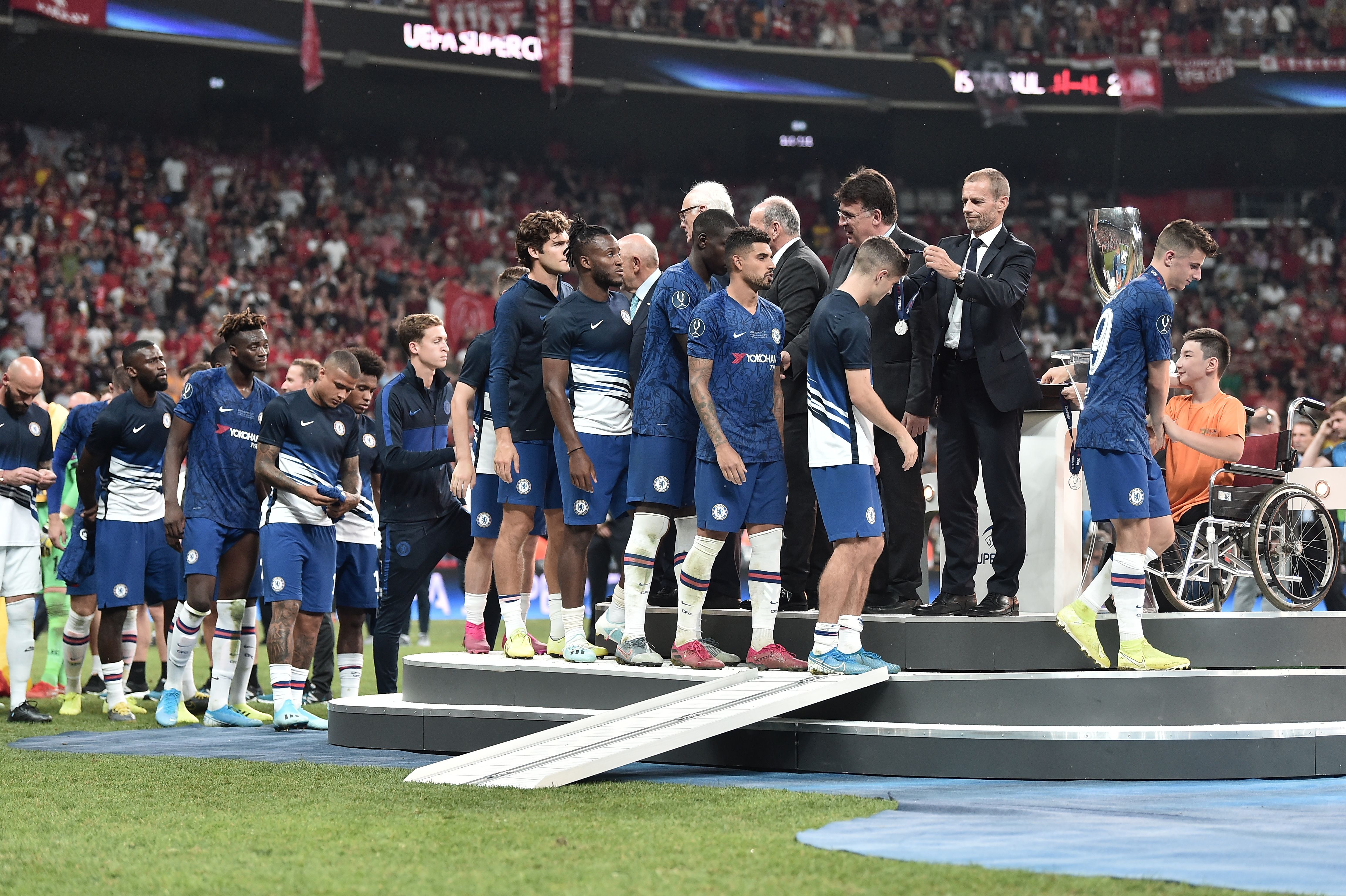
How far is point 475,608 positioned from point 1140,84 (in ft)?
76.4

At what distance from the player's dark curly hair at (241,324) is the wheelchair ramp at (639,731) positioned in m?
3.60

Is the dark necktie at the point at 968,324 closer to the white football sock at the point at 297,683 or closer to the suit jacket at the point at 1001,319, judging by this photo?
the suit jacket at the point at 1001,319

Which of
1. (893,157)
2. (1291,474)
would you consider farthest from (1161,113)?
(1291,474)

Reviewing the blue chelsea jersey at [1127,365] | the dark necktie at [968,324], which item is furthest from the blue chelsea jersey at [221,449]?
the blue chelsea jersey at [1127,365]

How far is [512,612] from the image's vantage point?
25.1ft

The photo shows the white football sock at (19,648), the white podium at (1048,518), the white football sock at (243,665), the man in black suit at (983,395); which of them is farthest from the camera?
the white football sock at (243,665)

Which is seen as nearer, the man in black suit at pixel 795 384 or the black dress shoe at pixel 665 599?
the man in black suit at pixel 795 384

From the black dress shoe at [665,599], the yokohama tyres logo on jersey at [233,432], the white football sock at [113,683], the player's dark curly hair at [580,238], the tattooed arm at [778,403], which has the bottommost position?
the white football sock at [113,683]

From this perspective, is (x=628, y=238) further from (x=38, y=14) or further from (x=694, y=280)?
(x=38, y=14)

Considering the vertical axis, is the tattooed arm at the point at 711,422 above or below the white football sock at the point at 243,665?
→ above

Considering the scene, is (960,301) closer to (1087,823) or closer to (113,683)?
(1087,823)

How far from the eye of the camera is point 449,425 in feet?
33.0

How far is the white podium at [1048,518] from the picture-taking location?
8047 millimetres

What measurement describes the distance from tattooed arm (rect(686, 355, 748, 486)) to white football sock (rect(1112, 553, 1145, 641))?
5.90ft
